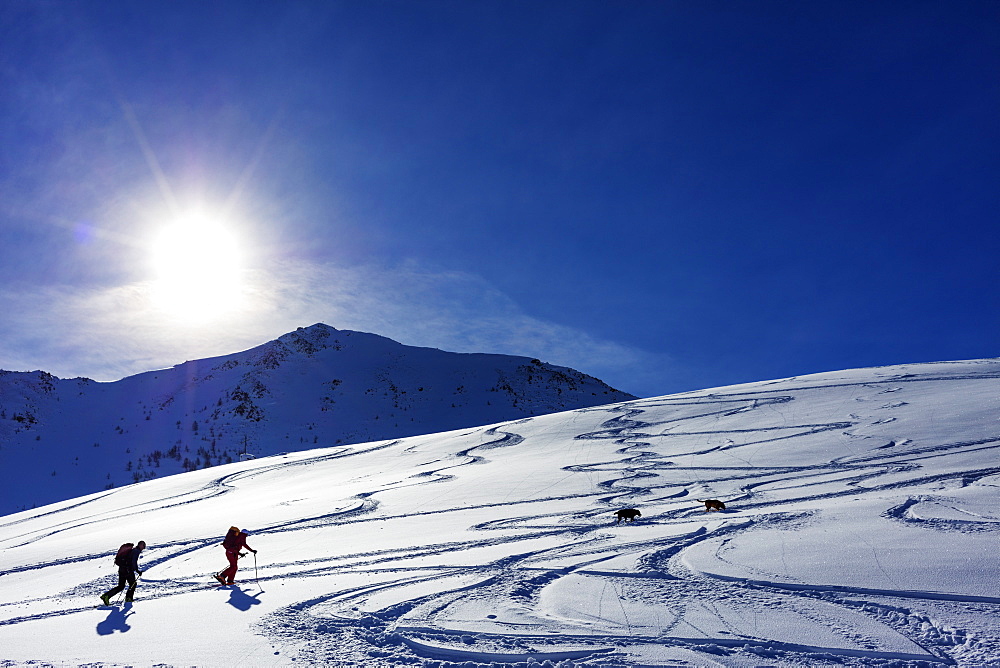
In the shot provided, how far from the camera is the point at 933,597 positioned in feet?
19.5

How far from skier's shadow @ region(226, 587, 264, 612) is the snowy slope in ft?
0.17

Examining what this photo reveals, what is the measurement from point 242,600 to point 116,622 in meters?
1.49

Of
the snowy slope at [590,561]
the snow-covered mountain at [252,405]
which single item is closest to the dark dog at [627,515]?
the snowy slope at [590,561]

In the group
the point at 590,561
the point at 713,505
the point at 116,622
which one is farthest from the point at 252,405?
the point at 590,561

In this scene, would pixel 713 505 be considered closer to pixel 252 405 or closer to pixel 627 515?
pixel 627 515

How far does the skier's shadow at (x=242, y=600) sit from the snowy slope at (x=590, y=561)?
0.17 feet

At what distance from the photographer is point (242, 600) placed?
7.91m

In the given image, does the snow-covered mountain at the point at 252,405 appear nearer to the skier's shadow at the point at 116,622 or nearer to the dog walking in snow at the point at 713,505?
the skier's shadow at the point at 116,622

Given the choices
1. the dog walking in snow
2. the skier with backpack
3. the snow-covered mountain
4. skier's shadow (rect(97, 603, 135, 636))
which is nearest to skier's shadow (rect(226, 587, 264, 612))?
skier's shadow (rect(97, 603, 135, 636))

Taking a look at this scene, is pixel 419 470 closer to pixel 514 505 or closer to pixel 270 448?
pixel 514 505

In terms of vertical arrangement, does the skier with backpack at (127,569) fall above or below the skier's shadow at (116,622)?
above

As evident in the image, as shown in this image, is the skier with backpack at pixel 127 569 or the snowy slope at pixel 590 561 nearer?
the snowy slope at pixel 590 561

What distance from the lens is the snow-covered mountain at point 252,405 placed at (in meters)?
37.4

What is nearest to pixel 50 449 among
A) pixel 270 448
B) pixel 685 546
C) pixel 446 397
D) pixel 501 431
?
pixel 270 448
